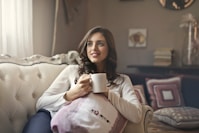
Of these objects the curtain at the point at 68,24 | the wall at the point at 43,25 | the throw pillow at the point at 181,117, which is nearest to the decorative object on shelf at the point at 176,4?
the curtain at the point at 68,24

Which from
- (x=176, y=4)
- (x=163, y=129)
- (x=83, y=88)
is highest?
(x=176, y=4)

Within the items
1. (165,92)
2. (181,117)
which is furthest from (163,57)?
(181,117)

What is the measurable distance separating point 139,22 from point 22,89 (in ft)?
8.41

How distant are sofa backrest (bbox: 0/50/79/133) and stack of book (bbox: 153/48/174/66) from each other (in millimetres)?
1940

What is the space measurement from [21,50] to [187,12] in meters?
2.27

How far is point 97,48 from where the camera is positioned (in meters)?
1.69

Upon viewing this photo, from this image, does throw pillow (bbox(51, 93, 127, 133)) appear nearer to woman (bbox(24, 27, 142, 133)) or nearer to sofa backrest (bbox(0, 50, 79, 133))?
woman (bbox(24, 27, 142, 133))

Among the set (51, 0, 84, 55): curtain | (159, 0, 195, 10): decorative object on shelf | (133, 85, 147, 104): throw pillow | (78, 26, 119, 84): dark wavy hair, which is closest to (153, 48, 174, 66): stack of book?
(159, 0, 195, 10): decorative object on shelf

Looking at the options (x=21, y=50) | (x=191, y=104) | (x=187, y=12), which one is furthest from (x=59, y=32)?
(x=187, y=12)

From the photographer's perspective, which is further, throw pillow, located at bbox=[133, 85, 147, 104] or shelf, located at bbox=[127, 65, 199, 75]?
shelf, located at bbox=[127, 65, 199, 75]

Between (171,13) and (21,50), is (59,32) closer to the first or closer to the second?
A: (21,50)

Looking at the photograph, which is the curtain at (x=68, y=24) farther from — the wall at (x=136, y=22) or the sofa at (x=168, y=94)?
the sofa at (x=168, y=94)

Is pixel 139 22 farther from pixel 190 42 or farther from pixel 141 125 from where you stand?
pixel 141 125

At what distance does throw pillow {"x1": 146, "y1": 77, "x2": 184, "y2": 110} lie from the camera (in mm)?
2807
